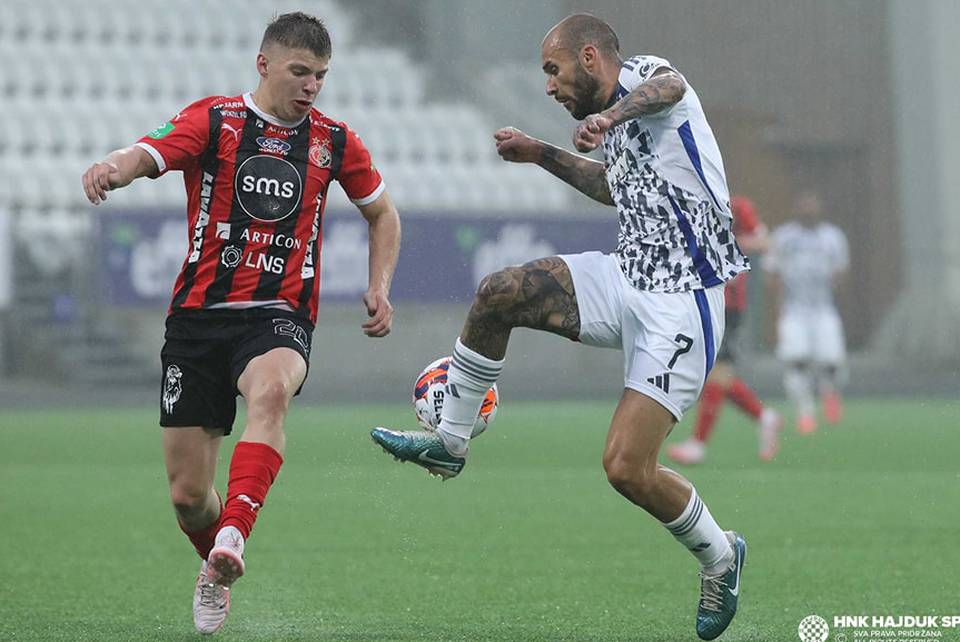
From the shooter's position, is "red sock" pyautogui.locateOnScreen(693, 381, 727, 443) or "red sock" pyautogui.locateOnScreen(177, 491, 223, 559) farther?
"red sock" pyautogui.locateOnScreen(693, 381, 727, 443)

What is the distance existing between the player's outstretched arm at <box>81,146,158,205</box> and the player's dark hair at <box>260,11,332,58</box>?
575mm

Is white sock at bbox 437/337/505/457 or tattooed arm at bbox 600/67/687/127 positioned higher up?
tattooed arm at bbox 600/67/687/127

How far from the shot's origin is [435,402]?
5.46 metres

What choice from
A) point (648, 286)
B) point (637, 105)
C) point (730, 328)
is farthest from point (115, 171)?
point (730, 328)

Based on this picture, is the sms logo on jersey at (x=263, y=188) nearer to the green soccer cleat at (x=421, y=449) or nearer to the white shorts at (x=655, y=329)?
the green soccer cleat at (x=421, y=449)

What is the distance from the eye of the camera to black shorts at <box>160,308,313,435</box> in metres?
5.18

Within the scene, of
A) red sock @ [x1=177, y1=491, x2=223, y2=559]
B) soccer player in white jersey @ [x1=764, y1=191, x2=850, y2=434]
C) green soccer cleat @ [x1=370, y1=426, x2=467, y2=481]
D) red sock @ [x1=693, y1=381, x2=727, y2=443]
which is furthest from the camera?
soccer player in white jersey @ [x1=764, y1=191, x2=850, y2=434]

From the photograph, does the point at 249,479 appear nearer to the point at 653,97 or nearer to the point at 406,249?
the point at 653,97

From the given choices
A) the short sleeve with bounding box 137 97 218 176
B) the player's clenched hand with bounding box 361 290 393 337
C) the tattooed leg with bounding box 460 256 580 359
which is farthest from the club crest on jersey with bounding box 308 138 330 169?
the tattooed leg with bounding box 460 256 580 359

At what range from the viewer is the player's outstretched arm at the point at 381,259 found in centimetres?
531

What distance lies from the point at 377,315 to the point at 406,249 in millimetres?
14288

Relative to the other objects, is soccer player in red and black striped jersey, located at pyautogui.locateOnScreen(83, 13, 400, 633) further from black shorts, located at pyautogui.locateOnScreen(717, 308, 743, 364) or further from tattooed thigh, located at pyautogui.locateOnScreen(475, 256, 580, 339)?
black shorts, located at pyautogui.locateOnScreen(717, 308, 743, 364)

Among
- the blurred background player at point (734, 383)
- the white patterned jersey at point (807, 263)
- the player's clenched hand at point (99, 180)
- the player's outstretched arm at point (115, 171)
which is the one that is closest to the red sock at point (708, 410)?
the blurred background player at point (734, 383)

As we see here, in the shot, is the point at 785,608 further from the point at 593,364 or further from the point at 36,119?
the point at 36,119
